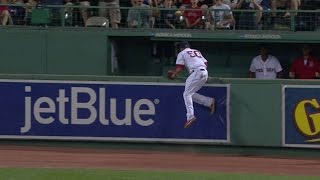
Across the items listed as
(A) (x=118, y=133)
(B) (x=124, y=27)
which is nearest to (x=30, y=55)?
(B) (x=124, y=27)

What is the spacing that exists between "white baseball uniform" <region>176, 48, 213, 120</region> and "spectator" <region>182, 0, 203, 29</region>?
3.96 m

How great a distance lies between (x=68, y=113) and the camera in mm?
15117

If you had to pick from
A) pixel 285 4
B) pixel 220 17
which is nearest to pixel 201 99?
pixel 220 17

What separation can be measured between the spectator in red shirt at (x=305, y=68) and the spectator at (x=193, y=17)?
2785 mm

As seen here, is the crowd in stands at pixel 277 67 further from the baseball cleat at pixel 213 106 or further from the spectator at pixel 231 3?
the baseball cleat at pixel 213 106

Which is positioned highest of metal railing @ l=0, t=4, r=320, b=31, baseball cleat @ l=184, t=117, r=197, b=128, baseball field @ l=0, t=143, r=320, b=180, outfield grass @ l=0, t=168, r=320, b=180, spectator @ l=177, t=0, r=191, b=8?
spectator @ l=177, t=0, r=191, b=8

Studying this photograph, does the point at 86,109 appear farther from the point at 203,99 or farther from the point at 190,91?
the point at 203,99

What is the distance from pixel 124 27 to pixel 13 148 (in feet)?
19.8

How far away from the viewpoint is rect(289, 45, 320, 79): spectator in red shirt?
1834cm

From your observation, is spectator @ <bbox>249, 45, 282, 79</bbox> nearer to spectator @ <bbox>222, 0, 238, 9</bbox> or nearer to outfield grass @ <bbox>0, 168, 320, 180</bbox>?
spectator @ <bbox>222, 0, 238, 9</bbox>

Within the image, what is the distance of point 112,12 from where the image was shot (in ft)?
64.4

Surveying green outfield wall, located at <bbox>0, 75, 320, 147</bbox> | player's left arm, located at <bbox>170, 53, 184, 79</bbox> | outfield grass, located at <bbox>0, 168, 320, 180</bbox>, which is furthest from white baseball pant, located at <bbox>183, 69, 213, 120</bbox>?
outfield grass, located at <bbox>0, 168, 320, 180</bbox>

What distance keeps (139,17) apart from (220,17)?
2119 millimetres

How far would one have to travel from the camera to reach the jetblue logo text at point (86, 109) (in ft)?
49.3
